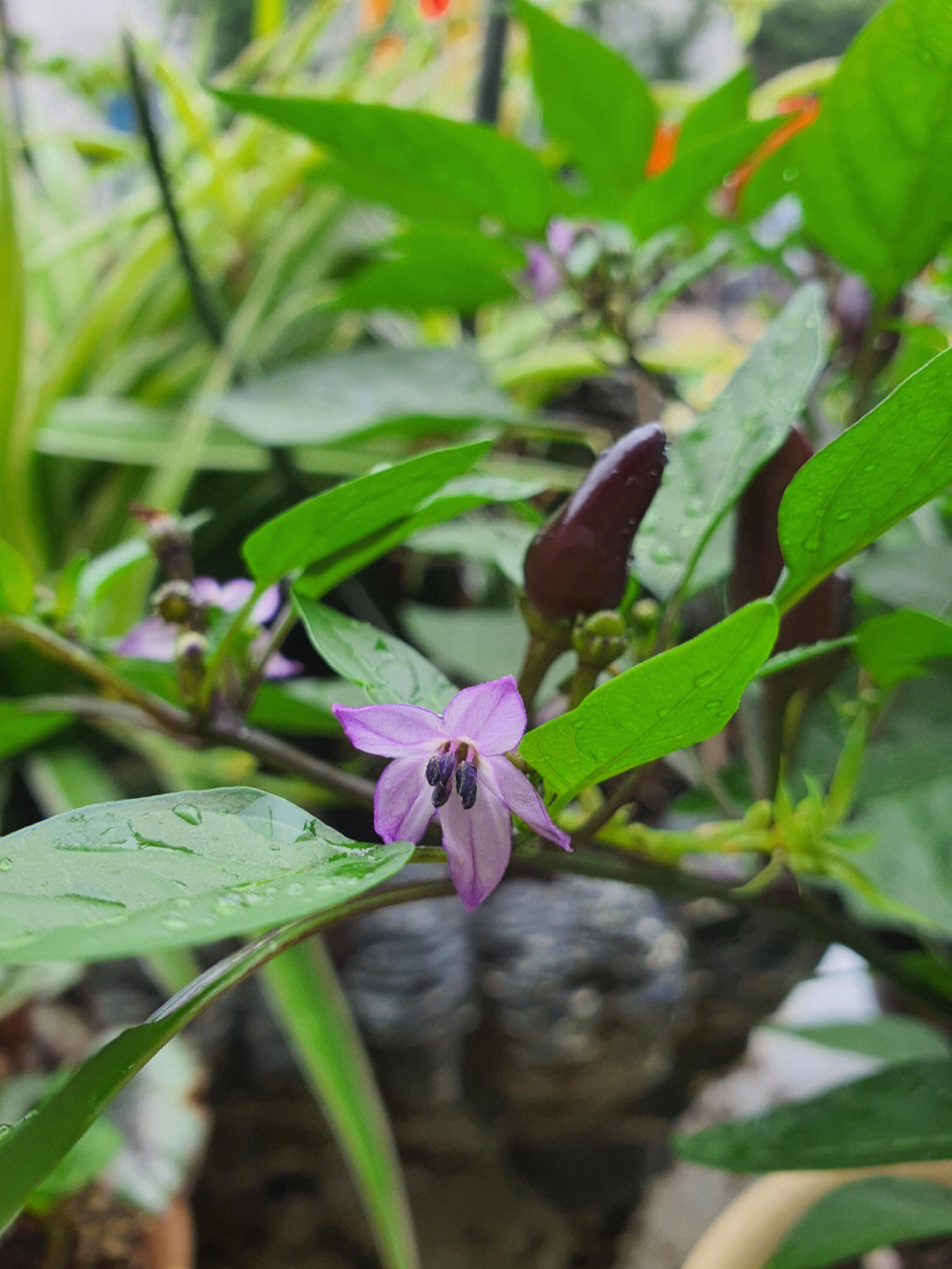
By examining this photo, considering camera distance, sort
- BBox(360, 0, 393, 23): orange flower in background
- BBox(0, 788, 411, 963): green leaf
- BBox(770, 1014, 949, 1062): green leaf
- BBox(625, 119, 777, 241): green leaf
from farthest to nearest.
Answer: BBox(360, 0, 393, 23): orange flower in background → BBox(770, 1014, 949, 1062): green leaf → BBox(625, 119, 777, 241): green leaf → BBox(0, 788, 411, 963): green leaf

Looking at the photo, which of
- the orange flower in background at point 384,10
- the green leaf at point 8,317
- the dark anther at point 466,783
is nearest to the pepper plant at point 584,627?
the dark anther at point 466,783

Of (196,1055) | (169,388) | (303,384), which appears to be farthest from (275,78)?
(196,1055)

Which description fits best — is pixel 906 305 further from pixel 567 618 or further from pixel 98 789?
pixel 98 789

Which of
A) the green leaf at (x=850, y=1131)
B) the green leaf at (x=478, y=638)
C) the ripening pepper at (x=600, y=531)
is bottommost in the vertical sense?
the green leaf at (x=850, y=1131)

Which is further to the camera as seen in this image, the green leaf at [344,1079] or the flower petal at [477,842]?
the green leaf at [344,1079]

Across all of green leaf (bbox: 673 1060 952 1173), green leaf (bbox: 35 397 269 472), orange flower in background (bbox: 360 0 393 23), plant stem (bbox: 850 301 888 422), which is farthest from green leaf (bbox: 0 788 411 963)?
orange flower in background (bbox: 360 0 393 23)

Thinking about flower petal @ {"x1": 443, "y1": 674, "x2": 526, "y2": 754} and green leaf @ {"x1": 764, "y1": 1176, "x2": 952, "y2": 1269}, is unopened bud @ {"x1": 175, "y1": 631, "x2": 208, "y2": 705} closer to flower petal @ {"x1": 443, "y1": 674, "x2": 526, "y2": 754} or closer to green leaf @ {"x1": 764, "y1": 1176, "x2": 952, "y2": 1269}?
flower petal @ {"x1": 443, "y1": 674, "x2": 526, "y2": 754}

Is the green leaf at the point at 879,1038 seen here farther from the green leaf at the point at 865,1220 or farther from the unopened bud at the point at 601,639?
the unopened bud at the point at 601,639
